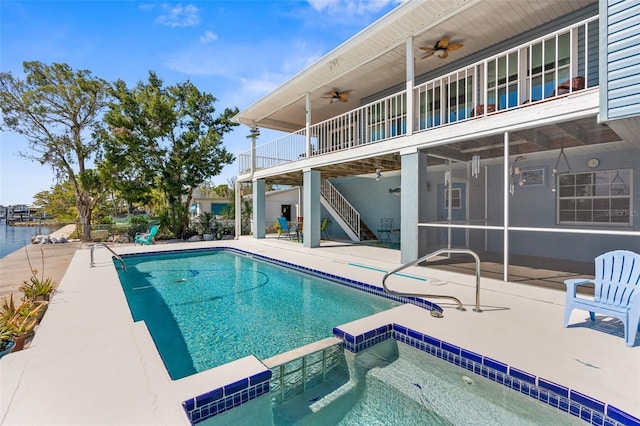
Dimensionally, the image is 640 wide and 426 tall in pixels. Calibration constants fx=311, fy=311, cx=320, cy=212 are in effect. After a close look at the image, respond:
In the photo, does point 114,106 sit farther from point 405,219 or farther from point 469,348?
point 469,348

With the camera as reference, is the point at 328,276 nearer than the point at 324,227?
Yes

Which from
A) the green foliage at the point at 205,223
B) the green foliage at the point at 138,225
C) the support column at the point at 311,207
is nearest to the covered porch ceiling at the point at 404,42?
the support column at the point at 311,207

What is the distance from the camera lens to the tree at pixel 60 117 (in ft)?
53.0

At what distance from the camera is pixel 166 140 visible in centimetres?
1673

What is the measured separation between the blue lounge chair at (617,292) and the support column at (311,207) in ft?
25.7

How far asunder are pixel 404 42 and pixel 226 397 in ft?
26.7

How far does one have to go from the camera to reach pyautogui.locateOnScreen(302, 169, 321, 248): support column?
1088 centimetres

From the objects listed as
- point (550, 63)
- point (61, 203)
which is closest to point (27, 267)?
point (550, 63)

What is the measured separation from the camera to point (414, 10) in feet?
21.3

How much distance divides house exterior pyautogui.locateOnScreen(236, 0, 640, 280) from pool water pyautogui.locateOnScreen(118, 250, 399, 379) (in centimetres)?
257

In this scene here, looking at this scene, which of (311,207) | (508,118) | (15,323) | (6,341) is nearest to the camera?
(6,341)

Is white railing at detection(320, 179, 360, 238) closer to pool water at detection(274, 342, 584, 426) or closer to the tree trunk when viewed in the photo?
pool water at detection(274, 342, 584, 426)

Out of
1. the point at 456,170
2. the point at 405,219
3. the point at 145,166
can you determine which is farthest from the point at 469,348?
the point at 145,166

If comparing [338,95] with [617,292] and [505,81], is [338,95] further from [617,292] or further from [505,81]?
[617,292]
